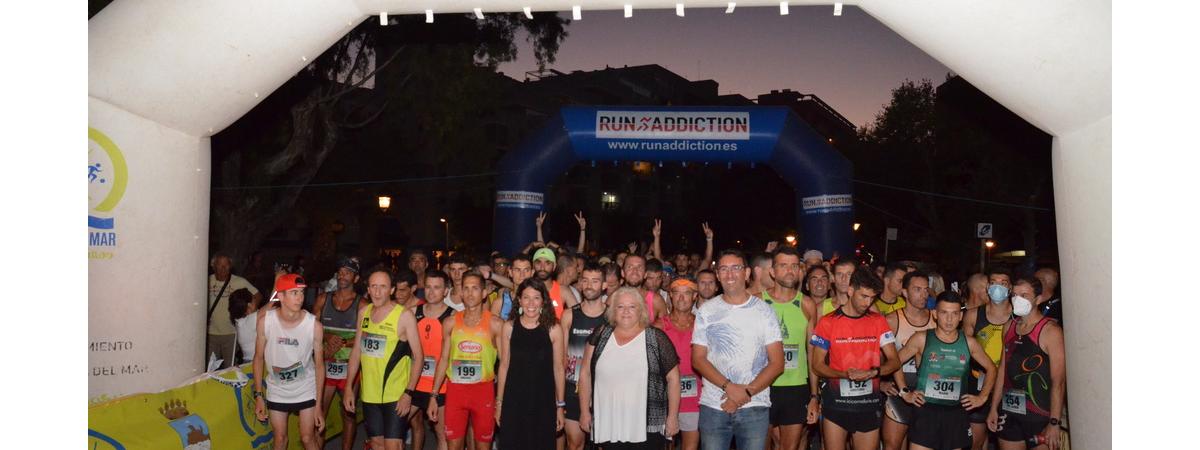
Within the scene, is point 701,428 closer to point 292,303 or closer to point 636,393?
point 636,393

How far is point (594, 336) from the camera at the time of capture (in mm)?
5840

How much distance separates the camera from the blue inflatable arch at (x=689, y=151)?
13883 millimetres

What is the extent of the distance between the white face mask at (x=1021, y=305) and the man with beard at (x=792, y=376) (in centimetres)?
143

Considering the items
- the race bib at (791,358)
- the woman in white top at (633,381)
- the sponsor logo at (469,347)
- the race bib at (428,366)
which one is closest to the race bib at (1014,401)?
the race bib at (791,358)

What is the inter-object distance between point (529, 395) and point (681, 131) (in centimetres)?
845

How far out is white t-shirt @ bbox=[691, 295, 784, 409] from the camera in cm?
582

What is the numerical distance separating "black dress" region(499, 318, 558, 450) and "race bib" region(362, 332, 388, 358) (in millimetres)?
1070

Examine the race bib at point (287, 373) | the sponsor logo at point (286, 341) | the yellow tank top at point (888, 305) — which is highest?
the yellow tank top at point (888, 305)

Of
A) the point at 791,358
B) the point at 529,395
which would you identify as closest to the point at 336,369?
the point at 529,395

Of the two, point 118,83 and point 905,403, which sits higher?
point 118,83

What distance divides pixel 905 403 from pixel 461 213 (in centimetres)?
3791

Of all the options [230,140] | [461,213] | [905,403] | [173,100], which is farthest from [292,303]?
[461,213]

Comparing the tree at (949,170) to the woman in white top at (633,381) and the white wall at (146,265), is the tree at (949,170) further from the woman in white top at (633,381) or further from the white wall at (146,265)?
the white wall at (146,265)

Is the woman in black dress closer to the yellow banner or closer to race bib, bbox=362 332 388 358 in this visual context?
race bib, bbox=362 332 388 358
